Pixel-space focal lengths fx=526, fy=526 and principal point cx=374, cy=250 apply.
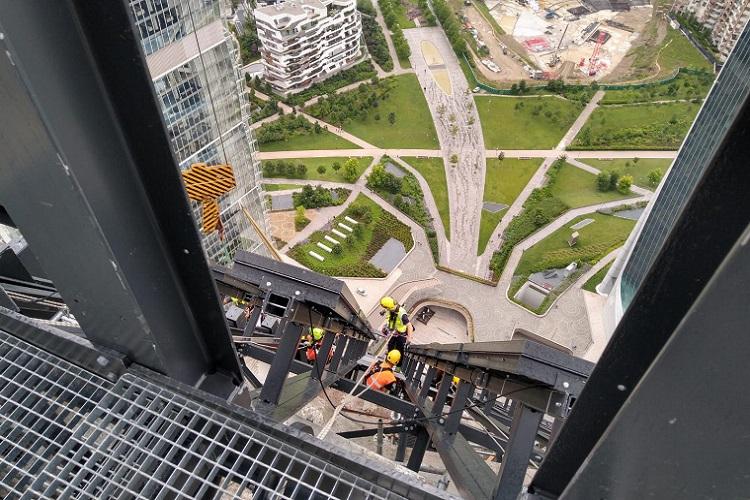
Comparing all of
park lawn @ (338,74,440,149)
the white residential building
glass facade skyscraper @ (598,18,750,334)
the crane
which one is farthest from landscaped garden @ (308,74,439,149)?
glass facade skyscraper @ (598,18,750,334)

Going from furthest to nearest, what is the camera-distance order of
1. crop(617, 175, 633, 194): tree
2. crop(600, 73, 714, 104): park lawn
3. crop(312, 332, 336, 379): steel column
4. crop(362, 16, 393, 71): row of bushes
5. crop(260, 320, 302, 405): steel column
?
1. crop(362, 16, 393, 71): row of bushes
2. crop(600, 73, 714, 104): park lawn
3. crop(617, 175, 633, 194): tree
4. crop(312, 332, 336, 379): steel column
5. crop(260, 320, 302, 405): steel column

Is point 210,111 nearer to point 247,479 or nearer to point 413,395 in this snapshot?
point 413,395

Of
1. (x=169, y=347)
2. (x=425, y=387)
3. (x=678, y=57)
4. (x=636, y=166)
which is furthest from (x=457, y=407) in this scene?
(x=678, y=57)

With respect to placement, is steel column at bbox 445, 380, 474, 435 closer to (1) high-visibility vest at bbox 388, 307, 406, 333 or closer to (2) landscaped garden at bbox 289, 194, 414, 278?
(1) high-visibility vest at bbox 388, 307, 406, 333

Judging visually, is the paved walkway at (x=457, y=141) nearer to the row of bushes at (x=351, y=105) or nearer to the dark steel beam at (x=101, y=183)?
the row of bushes at (x=351, y=105)

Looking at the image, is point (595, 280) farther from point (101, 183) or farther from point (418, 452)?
point (101, 183)
